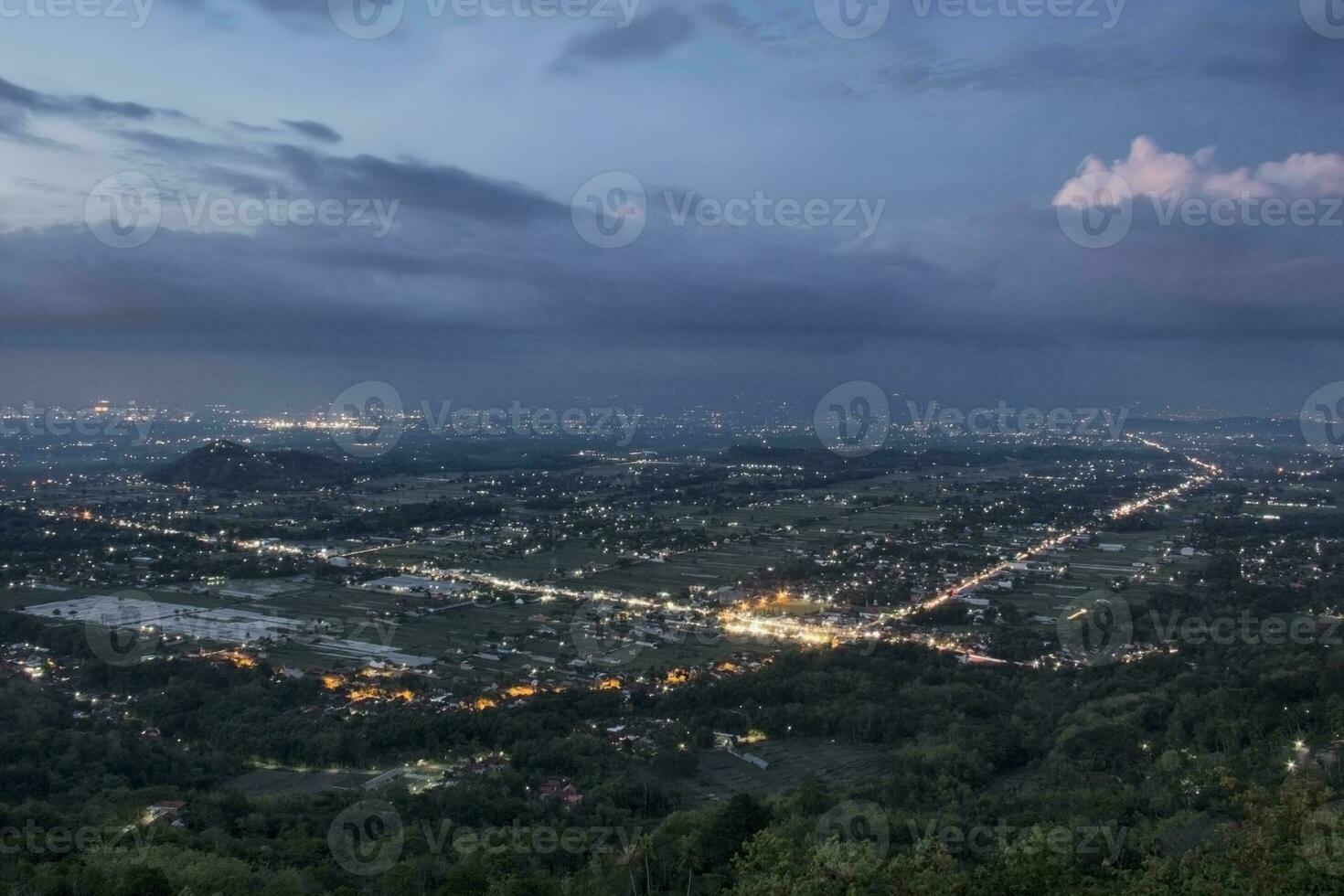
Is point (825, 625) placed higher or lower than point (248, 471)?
lower

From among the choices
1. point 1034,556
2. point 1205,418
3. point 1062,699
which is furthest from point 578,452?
point 1205,418

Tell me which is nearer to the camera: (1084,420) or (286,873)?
(286,873)

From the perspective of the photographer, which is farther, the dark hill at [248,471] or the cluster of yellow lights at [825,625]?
the dark hill at [248,471]

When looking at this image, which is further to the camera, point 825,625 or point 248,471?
point 248,471

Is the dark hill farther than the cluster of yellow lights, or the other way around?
the dark hill

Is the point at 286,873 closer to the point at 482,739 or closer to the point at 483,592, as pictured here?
the point at 482,739

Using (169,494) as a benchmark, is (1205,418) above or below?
above

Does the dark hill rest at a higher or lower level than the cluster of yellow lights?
higher

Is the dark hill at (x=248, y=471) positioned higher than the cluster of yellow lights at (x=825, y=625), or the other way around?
the dark hill at (x=248, y=471)
